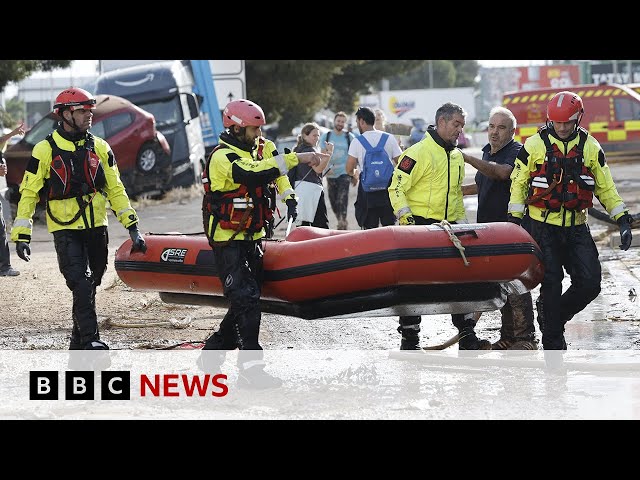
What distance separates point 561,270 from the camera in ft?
24.9

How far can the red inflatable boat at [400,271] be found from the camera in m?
7.17

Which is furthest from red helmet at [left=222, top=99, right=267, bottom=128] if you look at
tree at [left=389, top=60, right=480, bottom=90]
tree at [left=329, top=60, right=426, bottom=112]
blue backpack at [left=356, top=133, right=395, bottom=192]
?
tree at [left=389, top=60, right=480, bottom=90]

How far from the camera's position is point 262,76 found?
36.3 meters

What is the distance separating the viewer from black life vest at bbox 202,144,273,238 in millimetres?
7074

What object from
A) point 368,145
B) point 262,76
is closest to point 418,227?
point 368,145

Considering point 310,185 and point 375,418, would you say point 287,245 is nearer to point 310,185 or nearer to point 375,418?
point 375,418

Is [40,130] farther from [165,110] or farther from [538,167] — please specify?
[538,167]

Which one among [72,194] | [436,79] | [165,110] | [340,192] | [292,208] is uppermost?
[436,79]

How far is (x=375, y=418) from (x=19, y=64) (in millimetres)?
19365

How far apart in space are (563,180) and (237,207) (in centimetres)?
196

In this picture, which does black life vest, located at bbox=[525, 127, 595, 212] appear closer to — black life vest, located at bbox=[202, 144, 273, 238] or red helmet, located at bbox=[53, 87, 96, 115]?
black life vest, located at bbox=[202, 144, 273, 238]

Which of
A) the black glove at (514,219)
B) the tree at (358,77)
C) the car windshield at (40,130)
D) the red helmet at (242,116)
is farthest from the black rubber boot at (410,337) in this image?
the tree at (358,77)

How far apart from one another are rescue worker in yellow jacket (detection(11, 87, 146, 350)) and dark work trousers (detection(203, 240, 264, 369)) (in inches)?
35.6

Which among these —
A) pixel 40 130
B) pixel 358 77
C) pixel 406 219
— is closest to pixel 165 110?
pixel 40 130
